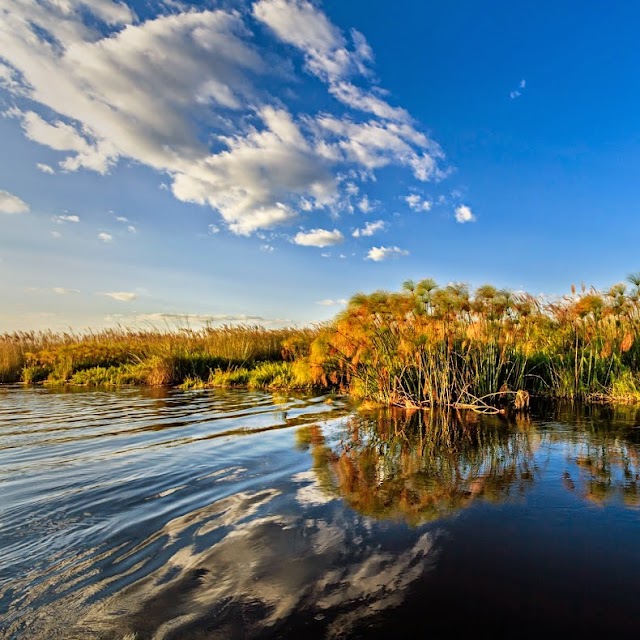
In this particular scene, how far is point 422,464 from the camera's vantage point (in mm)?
4922

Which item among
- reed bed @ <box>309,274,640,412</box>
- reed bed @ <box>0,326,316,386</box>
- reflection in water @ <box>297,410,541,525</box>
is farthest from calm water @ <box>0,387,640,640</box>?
reed bed @ <box>0,326,316,386</box>

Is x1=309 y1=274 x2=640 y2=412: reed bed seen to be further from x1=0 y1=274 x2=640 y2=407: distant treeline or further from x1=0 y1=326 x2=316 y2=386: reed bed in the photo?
x1=0 y1=326 x2=316 y2=386: reed bed

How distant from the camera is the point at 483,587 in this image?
8.15 feet

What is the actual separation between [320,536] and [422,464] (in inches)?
82.2

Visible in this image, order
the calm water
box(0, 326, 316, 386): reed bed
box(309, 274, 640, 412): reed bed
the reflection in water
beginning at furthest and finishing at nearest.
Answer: box(0, 326, 316, 386): reed bed → box(309, 274, 640, 412): reed bed → the reflection in water → the calm water

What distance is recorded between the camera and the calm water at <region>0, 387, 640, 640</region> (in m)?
2.26

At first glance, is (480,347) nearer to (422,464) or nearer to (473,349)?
(473,349)

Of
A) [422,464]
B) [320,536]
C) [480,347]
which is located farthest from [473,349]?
[320,536]

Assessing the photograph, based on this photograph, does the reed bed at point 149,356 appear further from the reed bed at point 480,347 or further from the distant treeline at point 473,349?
the reed bed at point 480,347

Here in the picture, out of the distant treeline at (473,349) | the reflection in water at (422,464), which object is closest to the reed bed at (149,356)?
the distant treeline at (473,349)

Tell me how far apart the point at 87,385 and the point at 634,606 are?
15.6m

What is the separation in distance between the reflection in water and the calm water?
3 centimetres

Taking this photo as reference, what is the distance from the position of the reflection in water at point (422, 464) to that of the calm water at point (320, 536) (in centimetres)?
3

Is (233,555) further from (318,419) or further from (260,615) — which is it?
(318,419)
